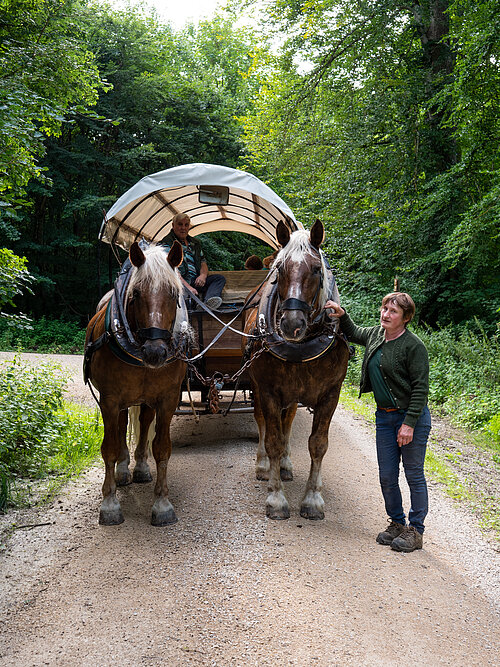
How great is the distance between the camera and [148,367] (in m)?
3.79

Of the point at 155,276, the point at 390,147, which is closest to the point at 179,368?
the point at 155,276

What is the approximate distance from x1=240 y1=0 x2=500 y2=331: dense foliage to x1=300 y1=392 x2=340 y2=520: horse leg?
542cm

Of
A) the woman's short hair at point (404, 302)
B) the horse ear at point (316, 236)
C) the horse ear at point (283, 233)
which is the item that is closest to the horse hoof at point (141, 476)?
the horse ear at point (283, 233)

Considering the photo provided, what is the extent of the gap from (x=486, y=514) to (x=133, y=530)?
2.73 m

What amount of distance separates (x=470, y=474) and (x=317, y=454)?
2112 millimetres

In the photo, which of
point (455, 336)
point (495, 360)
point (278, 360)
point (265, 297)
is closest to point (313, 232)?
point (265, 297)

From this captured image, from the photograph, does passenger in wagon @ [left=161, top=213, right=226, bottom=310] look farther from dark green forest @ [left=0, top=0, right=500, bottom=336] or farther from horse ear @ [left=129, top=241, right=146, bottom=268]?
horse ear @ [left=129, top=241, right=146, bottom=268]

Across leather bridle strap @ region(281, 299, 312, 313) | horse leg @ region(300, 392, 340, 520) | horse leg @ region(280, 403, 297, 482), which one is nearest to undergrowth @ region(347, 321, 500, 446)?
horse leg @ region(280, 403, 297, 482)

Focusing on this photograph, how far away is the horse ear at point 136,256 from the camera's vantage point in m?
3.73

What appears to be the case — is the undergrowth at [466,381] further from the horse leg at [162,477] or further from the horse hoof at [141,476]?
the horse leg at [162,477]

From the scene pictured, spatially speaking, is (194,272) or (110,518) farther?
(194,272)

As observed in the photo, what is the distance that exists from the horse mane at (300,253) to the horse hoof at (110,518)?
6.88 feet

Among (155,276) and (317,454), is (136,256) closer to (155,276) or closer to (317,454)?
(155,276)

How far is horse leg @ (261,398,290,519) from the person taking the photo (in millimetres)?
4094
